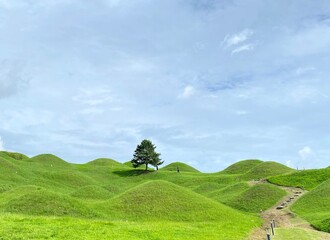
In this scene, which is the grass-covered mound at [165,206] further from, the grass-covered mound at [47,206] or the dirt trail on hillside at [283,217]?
the grass-covered mound at [47,206]

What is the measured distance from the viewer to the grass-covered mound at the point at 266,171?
104450 mm

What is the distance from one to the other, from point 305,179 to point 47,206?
6448 cm

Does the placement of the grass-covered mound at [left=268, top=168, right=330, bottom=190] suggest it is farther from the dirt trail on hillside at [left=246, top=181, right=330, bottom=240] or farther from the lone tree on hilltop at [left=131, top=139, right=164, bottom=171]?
the lone tree on hilltop at [left=131, top=139, right=164, bottom=171]

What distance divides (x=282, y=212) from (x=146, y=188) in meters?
22.8

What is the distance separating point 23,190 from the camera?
61.7 metres

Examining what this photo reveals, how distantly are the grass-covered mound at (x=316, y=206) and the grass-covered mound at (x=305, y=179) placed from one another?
13.8 metres

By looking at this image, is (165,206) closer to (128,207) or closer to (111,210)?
(128,207)

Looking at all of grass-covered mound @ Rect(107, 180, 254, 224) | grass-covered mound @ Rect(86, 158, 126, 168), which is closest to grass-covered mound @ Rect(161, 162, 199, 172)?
grass-covered mound @ Rect(86, 158, 126, 168)

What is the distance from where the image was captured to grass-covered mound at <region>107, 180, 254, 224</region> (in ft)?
179

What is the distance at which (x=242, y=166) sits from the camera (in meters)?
130

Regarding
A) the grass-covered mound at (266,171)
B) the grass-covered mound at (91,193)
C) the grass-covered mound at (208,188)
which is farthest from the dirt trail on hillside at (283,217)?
the grass-covered mound at (91,193)

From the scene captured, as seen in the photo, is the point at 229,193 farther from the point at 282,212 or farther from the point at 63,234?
the point at 63,234

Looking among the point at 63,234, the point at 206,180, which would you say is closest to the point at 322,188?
the point at 206,180

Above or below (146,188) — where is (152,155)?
above
